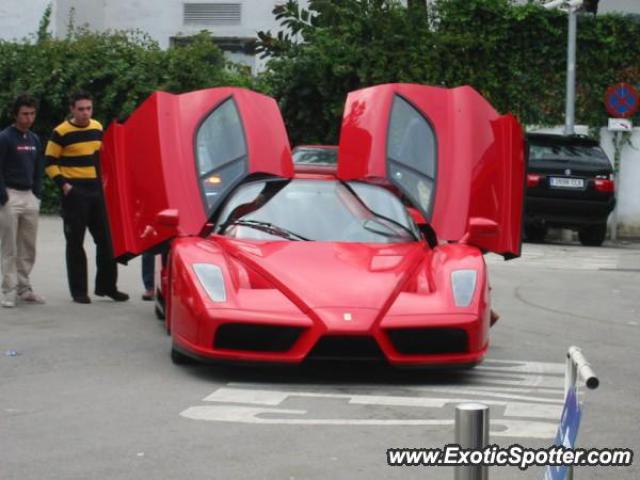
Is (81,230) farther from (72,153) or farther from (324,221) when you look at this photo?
(324,221)

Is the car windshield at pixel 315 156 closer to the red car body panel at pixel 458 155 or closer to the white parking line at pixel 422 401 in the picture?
the red car body panel at pixel 458 155

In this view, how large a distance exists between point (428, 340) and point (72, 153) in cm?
531

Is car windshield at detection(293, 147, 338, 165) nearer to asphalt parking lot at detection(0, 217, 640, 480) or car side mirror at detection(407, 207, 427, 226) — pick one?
asphalt parking lot at detection(0, 217, 640, 480)

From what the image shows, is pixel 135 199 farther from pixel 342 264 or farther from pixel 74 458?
pixel 74 458

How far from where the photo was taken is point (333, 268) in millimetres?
9328

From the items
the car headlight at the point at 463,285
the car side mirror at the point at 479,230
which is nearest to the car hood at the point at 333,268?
the car headlight at the point at 463,285

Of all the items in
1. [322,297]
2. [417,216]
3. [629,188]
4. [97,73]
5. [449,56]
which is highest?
[449,56]

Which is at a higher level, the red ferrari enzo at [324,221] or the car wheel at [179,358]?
the red ferrari enzo at [324,221]

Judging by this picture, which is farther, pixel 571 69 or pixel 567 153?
pixel 571 69

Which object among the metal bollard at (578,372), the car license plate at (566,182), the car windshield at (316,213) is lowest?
the car license plate at (566,182)

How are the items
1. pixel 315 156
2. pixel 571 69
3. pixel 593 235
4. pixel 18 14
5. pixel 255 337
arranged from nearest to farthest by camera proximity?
pixel 255 337, pixel 315 156, pixel 593 235, pixel 571 69, pixel 18 14

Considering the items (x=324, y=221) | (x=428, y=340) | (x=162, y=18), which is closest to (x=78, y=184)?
(x=324, y=221)

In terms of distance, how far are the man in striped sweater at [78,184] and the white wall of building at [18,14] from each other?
75.3 ft

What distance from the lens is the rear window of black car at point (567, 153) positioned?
78.1 ft
